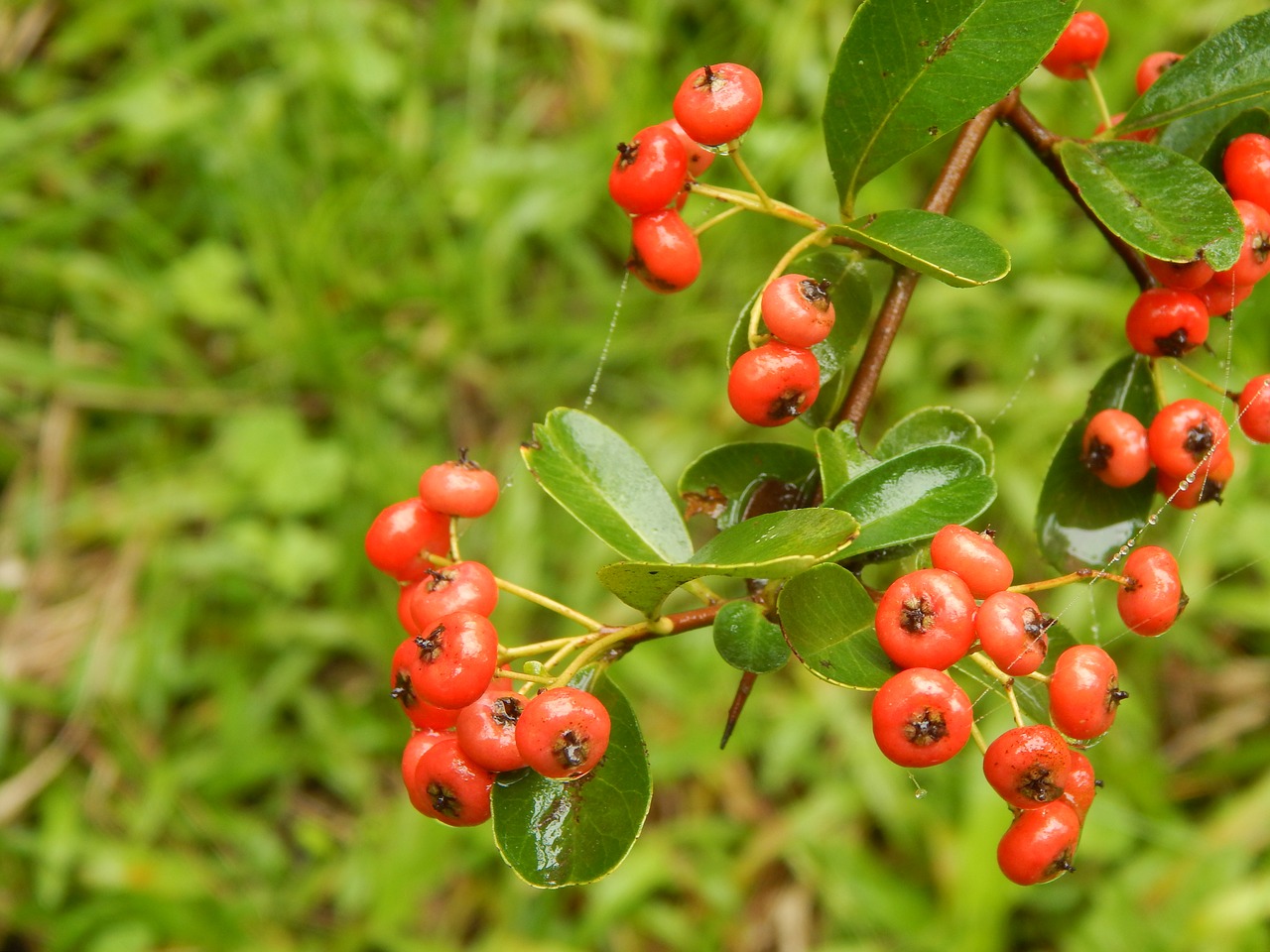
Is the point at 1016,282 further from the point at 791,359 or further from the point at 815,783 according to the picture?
the point at 791,359

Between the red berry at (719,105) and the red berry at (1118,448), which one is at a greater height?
the red berry at (719,105)

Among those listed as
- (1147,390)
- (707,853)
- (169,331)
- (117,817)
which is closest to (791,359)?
(1147,390)

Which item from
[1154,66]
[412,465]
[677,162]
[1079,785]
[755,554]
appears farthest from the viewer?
[412,465]

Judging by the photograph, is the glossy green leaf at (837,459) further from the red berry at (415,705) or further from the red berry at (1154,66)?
the red berry at (1154,66)

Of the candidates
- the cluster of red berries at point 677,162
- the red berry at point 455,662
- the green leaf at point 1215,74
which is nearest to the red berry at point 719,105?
the cluster of red berries at point 677,162

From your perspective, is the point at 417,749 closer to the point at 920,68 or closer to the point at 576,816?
the point at 576,816

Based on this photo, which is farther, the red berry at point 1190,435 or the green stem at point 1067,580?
the red berry at point 1190,435

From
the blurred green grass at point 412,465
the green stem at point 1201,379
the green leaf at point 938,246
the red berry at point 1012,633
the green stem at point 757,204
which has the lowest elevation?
the blurred green grass at point 412,465

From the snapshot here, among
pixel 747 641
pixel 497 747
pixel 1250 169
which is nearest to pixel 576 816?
pixel 497 747
